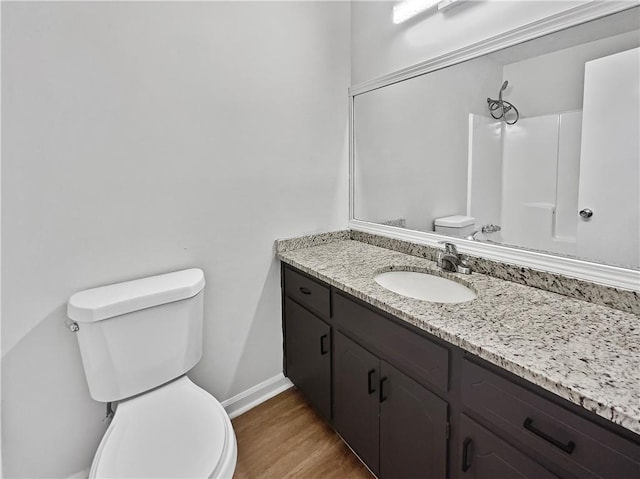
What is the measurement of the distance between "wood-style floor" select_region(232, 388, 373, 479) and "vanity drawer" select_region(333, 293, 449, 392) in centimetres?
62

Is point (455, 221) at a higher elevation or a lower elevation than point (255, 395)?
higher

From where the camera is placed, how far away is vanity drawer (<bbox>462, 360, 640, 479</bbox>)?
0.64m

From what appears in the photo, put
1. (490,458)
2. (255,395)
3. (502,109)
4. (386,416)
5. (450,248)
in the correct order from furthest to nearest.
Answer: (255,395)
(450,248)
(502,109)
(386,416)
(490,458)

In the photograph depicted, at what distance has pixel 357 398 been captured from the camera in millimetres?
1332

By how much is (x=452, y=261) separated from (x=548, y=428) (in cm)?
76

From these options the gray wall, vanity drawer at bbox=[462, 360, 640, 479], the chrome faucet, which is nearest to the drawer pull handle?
vanity drawer at bbox=[462, 360, 640, 479]

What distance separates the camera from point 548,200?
1222mm

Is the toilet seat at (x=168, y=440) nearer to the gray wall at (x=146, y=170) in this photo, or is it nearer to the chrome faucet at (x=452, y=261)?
the gray wall at (x=146, y=170)

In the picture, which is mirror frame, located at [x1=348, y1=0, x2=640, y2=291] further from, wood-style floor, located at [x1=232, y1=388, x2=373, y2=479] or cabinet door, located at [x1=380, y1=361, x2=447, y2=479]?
wood-style floor, located at [x1=232, y1=388, x2=373, y2=479]

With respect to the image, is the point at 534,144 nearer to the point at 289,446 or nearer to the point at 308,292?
the point at 308,292

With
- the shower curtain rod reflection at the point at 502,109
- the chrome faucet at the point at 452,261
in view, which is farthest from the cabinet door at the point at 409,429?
the shower curtain rod reflection at the point at 502,109

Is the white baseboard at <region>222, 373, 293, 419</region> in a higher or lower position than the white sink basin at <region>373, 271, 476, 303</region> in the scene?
lower

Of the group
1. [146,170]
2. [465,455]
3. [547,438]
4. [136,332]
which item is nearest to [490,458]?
[465,455]

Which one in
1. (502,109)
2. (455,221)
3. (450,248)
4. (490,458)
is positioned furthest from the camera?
(455,221)
